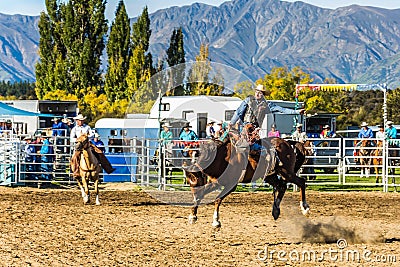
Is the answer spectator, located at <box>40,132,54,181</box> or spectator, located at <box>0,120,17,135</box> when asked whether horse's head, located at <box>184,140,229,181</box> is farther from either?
spectator, located at <box>0,120,17,135</box>

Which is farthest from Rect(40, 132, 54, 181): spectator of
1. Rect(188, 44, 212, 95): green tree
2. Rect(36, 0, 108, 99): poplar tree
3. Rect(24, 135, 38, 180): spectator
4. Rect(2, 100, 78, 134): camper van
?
Rect(36, 0, 108, 99): poplar tree

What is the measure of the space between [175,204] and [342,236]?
5361 millimetres

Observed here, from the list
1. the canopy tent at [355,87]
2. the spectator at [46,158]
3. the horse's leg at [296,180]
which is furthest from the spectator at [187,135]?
the canopy tent at [355,87]

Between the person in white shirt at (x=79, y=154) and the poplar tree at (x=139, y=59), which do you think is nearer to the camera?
the person in white shirt at (x=79, y=154)

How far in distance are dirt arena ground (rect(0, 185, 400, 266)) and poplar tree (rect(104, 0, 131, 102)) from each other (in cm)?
3500

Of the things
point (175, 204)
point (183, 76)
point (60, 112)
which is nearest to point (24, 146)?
point (175, 204)

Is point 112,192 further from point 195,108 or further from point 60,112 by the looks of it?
point 60,112

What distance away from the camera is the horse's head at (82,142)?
13.0 m

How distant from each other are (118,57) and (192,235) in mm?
41674

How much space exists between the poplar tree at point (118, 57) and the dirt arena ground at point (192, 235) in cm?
3500

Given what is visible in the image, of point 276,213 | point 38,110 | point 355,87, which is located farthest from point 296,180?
point 355,87

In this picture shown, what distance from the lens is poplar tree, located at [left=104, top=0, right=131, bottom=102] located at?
49125 mm

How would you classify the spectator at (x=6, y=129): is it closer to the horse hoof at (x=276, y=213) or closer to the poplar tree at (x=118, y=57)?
the horse hoof at (x=276, y=213)

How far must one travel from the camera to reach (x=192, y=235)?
9.54 meters
